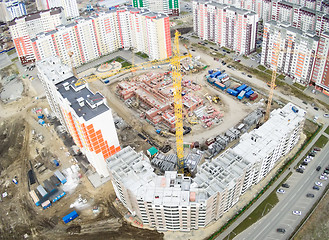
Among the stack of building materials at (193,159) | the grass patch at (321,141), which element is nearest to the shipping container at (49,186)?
the stack of building materials at (193,159)

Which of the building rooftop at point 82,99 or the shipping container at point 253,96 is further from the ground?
the building rooftop at point 82,99

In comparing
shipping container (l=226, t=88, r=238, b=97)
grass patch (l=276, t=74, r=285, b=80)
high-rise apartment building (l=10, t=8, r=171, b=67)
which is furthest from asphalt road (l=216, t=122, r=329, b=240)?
high-rise apartment building (l=10, t=8, r=171, b=67)

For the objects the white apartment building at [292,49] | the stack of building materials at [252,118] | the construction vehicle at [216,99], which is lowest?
the stack of building materials at [252,118]

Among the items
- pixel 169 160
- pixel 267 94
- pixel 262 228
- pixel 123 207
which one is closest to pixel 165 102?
pixel 169 160

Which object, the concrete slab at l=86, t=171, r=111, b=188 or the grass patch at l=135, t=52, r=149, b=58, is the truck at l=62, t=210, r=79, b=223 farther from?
the grass patch at l=135, t=52, r=149, b=58

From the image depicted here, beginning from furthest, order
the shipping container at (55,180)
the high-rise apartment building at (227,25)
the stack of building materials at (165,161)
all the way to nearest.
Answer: the high-rise apartment building at (227,25)
the stack of building materials at (165,161)
the shipping container at (55,180)

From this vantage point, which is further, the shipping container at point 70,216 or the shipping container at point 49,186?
the shipping container at point 49,186

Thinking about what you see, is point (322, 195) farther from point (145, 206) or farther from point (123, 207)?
point (123, 207)

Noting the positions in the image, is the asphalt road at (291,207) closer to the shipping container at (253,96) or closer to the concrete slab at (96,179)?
the shipping container at (253,96)
